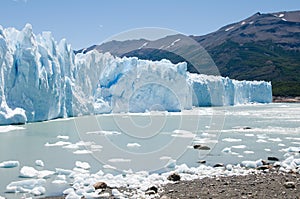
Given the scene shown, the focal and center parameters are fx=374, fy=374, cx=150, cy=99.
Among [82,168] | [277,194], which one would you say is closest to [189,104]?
[82,168]

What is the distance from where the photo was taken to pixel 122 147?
12719mm

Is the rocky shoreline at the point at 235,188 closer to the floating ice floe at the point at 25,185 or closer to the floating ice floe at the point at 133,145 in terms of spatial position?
the floating ice floe at the point at 25,185

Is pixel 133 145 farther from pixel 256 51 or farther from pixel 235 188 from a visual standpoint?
pixel 256 51

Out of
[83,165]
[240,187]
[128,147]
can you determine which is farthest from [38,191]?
[128,147]

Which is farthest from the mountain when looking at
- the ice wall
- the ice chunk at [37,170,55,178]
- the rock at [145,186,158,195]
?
the rock at [145,186,158,195]

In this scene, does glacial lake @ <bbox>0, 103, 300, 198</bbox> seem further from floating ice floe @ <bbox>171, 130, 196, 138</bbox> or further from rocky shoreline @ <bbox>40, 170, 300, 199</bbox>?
rocky shoreline @ <bbox>40, 170, 300, 199</bbox>

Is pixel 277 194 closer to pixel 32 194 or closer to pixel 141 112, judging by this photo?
pixel 32 194

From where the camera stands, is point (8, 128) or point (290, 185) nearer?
point (290, 185)

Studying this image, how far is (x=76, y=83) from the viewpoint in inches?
1021

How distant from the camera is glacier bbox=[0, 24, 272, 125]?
19703 mm

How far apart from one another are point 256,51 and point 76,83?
93710 mm

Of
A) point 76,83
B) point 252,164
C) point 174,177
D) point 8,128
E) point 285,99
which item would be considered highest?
point 76,83

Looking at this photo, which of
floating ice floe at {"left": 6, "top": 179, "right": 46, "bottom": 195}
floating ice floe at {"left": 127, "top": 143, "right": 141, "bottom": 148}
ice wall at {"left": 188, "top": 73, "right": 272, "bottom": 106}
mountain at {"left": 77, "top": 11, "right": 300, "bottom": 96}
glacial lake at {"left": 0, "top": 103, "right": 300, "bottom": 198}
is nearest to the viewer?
floating ice floe at {"left": 6, "top": 179, "right": 46, "bottom": 195}

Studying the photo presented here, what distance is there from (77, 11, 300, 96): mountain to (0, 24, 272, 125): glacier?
251 centimetres
